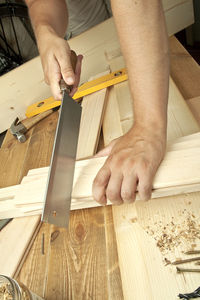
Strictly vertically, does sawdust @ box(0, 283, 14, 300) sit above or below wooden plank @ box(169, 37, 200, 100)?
below

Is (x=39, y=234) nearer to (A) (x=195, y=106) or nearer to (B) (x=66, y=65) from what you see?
(B) (x=66, y=65)

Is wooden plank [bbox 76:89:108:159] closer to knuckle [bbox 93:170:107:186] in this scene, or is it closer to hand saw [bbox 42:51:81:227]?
hand saw [bbox 42:51:81:227]

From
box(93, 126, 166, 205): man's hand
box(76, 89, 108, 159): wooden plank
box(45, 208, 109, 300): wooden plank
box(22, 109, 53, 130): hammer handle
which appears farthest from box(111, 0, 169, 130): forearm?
box(22, 109, 53, 130): hammer handle

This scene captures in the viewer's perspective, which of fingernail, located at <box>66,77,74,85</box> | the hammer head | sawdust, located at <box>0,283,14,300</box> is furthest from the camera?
the hammer head

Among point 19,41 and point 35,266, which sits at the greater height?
point 19,41

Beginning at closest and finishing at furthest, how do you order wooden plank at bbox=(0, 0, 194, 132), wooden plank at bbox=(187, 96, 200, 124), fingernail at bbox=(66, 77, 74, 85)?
fingernail at bbox=(66, 77, 74, 85), wooden plank at bbox=(187, 96, 200, 124), wooden plank at bbox=(0, 0, 194, 132)

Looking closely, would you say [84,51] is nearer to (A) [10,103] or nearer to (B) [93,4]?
(A) [10,103]

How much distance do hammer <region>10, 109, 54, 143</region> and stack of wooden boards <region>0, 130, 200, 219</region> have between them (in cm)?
36

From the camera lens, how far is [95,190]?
867mm

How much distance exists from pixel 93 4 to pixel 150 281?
6.58 ft

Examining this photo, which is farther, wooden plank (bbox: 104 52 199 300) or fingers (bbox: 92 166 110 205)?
fingers (bbox: 92 166 110 205)

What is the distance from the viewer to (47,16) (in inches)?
54.5

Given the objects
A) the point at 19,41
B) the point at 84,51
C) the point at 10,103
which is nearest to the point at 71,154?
the point at 10,103

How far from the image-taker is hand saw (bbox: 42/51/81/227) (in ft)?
2.72
